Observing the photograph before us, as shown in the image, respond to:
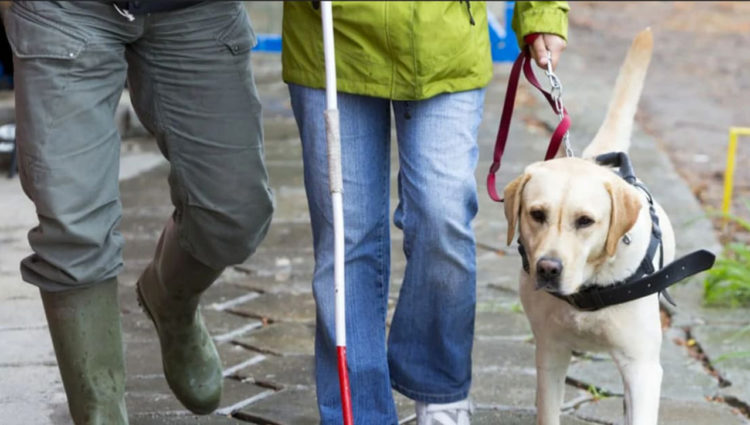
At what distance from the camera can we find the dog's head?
3088mm

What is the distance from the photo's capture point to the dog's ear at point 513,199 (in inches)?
127

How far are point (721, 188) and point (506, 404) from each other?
380cm

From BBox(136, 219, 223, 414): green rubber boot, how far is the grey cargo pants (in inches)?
5.6

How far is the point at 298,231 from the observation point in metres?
5.98

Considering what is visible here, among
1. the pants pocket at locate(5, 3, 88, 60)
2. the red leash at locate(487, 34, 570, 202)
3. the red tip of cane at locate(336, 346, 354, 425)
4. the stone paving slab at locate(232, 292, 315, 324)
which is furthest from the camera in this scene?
the stone paving slab at locate(232, 292, 315, 324)

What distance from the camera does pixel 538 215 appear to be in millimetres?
3158

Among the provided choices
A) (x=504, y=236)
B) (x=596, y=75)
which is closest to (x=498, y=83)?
(x=596, y=75)

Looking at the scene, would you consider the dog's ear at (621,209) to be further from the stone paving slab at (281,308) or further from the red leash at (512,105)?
the stone paving slab at (281,308)

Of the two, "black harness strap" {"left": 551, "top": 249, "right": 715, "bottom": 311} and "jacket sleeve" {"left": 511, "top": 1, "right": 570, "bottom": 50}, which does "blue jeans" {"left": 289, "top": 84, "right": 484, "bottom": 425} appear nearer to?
"jacket sleeve" {"left": 511, "top": 1, "right": 570, "bottom": 50}

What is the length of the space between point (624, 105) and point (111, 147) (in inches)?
63.0

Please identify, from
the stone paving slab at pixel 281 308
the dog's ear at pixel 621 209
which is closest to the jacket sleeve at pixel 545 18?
the dog's ear at pixel 621 209

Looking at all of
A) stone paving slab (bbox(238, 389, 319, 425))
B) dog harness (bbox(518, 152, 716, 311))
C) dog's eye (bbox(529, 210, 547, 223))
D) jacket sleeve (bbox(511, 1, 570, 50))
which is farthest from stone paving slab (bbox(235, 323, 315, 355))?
jacket sleeve (bbox(511, 1, 570, 50))

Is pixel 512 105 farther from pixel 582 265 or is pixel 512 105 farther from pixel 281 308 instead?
pixel 281 308

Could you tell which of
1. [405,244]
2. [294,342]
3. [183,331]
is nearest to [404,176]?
[405,244]
